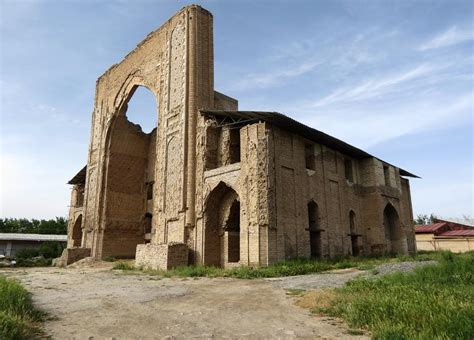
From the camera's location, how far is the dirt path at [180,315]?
487 centimetres

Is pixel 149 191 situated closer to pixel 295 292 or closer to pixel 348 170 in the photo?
pixel 348 170

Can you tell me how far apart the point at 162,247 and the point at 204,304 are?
919cm

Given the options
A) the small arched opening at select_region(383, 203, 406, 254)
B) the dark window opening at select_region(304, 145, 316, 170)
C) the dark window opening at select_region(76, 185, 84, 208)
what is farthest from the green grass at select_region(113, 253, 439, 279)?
the dark window opening at select_region(76, 185, 84, 208)

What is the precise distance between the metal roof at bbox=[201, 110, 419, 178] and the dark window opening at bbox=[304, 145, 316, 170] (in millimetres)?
486

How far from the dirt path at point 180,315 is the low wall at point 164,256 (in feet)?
21.5

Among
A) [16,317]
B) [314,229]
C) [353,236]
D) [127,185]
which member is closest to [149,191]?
[127,185]

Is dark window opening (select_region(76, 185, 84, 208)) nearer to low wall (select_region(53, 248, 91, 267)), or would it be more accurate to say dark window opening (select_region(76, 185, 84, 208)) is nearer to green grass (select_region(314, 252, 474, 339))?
low wall (select_region(53, 248, 91, 267))

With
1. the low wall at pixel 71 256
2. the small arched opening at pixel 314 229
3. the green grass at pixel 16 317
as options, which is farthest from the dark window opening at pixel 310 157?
the low wall at pixel 71 256

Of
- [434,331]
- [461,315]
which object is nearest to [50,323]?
[434,331]

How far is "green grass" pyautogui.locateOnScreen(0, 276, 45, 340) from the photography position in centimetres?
417

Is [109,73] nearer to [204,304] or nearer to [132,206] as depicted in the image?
[132,206]

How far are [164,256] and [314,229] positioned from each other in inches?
279

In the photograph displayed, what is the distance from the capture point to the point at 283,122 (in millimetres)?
16766

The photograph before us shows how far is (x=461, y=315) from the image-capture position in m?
4.43
